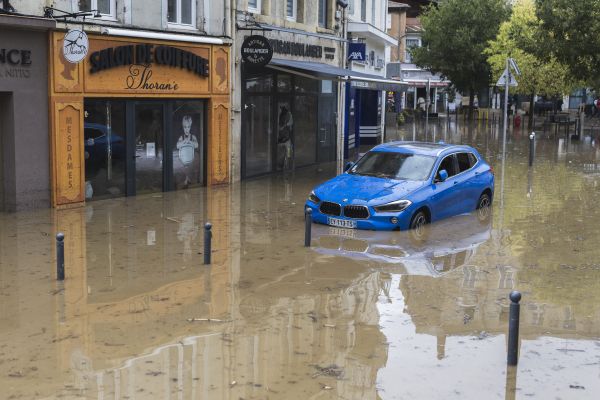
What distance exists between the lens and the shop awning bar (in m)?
16.7

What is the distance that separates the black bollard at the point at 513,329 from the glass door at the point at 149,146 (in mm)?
12043

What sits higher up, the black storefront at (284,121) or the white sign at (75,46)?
the white sign at (75,46)

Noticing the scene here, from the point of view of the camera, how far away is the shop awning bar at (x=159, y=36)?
16719mm

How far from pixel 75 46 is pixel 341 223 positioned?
618 cm

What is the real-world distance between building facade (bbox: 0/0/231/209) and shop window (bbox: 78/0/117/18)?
21 millimetres

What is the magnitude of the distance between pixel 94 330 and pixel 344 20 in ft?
67.6

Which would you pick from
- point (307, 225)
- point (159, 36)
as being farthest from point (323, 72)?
point (307, 225)

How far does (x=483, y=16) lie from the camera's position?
5138cm

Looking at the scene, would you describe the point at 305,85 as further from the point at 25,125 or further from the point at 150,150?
the point at 25,125

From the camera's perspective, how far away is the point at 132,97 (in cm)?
1752

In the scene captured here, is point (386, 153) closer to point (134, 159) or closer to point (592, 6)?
point (134, 159)

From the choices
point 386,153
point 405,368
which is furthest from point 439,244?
point 405,368

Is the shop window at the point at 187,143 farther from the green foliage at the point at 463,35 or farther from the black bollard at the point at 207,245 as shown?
the green foliage at the point at 463,35

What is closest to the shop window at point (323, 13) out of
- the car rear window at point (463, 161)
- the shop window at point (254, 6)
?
the shop window at point (254, 6)
